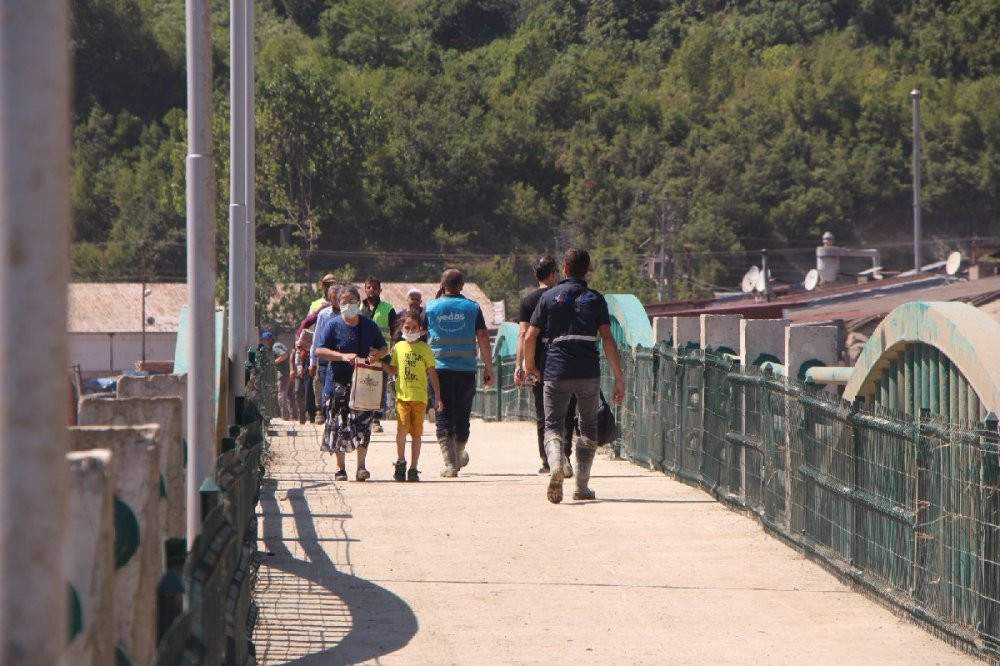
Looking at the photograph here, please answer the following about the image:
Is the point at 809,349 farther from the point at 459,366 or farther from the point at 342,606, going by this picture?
the point at 342,606

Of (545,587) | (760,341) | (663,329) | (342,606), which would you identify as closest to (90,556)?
(342,606)

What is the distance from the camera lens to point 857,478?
8.27m

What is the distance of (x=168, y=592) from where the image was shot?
3.74m

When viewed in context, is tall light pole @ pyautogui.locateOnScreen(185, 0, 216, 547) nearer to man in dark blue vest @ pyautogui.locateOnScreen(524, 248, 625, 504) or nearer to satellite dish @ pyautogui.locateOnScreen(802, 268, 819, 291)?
man in dark blue vest @ pyautogui.locateOnScreen(524, 248, 625, 504)

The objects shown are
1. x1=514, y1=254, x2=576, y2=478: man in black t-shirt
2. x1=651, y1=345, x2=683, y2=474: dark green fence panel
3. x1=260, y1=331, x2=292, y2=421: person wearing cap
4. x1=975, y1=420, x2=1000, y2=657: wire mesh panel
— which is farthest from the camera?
x1=260, y1=331, x2=292, y2=421: person wearing cap

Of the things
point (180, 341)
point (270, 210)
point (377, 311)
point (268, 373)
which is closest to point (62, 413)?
point (180, 341)

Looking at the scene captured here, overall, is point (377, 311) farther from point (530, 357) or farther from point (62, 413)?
point (62, 413)

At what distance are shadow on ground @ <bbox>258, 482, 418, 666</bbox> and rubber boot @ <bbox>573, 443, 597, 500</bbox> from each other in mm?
2049

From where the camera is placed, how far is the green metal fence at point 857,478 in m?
6.55

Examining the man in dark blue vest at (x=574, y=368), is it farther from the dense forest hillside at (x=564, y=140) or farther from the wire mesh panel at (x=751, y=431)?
the dense forest hillside at (x=564, y=140)

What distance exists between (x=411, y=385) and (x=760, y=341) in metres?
2.96

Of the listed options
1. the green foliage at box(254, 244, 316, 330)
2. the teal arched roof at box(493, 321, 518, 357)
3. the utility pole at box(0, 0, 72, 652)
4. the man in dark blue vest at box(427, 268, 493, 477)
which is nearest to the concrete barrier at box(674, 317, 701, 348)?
the man in dark blue vest at box(427, 268, 493, 477)

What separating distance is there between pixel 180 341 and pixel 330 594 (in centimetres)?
176

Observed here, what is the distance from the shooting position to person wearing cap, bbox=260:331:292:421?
87.4ft
